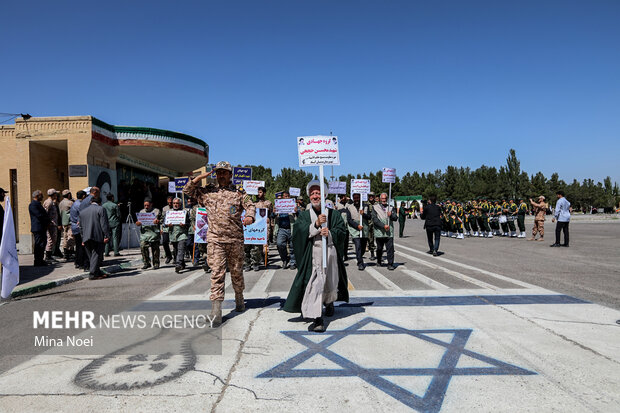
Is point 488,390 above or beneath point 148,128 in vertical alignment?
beneath

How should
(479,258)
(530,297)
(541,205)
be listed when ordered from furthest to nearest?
(541,205)
(479,258)
(530,297)

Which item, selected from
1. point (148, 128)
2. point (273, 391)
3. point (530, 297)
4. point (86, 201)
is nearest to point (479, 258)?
point (530, 297)

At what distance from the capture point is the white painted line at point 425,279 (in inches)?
291

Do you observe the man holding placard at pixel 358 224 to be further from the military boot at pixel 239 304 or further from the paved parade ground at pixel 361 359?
the military boot at pixel 239 304

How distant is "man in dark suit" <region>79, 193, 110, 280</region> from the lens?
8805 millimetres

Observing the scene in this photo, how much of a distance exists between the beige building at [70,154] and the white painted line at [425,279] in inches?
524

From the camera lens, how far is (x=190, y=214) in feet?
35.5

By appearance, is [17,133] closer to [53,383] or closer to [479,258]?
[53,383]

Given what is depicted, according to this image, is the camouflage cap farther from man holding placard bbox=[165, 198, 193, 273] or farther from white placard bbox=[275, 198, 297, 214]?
man holding placard bbox=[165, 198, 193, 273]

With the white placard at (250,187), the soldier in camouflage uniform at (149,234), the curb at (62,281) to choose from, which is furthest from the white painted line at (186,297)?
the white placard at (250,187)

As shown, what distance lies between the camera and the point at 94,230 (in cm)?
882

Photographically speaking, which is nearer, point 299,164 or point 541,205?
point 299,164

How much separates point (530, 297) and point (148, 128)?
18.2 m

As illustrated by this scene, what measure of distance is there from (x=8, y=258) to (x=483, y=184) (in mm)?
71885
